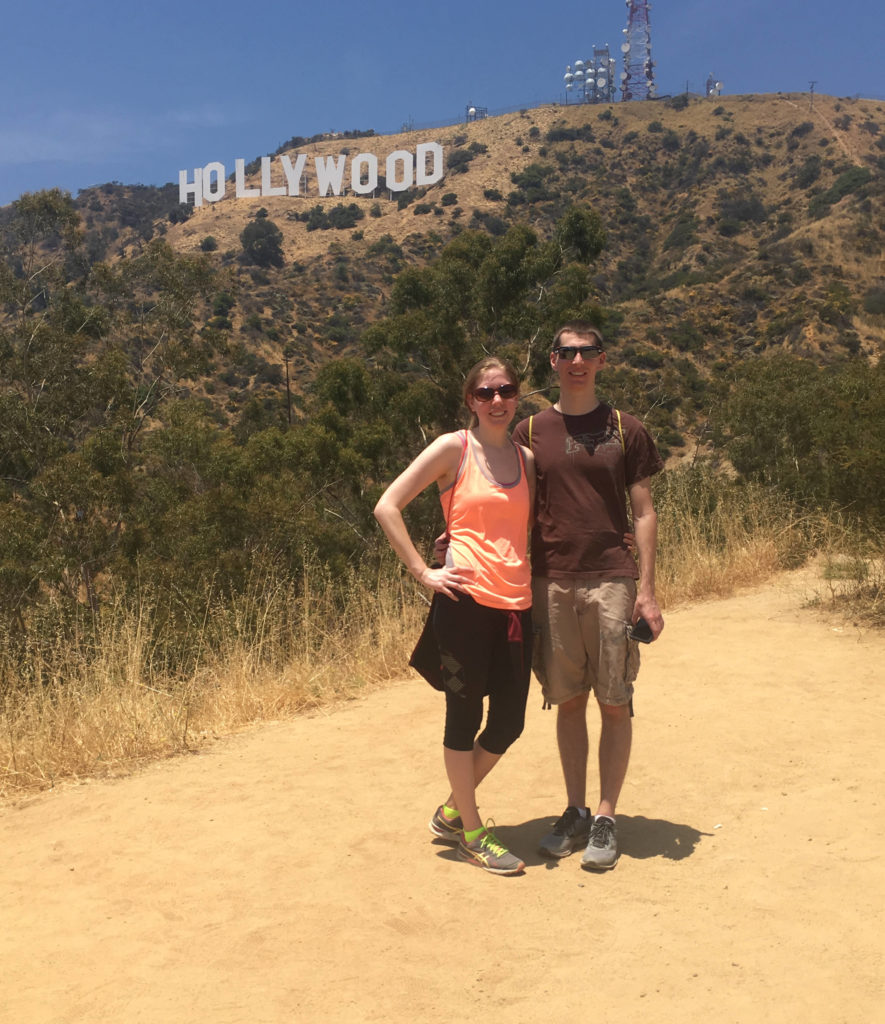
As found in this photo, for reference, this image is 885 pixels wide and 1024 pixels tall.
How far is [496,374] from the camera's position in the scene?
324cm

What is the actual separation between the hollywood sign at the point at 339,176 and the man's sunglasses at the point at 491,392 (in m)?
69.4

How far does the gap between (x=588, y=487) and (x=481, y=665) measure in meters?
0.69

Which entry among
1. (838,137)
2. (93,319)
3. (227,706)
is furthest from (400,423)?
(838,137)

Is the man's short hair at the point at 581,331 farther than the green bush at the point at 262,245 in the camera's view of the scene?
No

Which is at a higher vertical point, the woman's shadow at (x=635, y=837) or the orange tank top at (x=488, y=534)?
the orange tank top at (x=488, y=534)

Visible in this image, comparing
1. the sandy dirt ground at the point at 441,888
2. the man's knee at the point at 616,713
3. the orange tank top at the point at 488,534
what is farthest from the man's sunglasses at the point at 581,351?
the sandy dirt ground at the point at 441,888

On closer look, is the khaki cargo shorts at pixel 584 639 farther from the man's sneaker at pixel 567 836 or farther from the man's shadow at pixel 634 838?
the man's shadow at pixel 634 838

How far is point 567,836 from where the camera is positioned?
3.46 meters

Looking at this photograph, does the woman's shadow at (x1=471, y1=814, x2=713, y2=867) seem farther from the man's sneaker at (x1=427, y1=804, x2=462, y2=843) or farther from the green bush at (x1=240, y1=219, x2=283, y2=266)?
the green bush at (x1=240, y1=219, x2=283, y2=266)

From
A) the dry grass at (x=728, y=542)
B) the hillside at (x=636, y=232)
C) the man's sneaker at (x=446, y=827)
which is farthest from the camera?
the hillside at (x=636, y=232)

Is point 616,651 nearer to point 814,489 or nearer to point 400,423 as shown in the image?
point 814,489

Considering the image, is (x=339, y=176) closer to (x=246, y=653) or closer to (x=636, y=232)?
(x=636, y=232)

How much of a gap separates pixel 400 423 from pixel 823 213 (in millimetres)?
40530

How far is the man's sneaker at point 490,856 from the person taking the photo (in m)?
3.29
